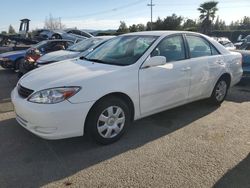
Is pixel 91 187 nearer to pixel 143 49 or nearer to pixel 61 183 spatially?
pixel 61 183

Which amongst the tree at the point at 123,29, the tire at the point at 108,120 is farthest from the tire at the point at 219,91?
the tree at the point at 123,29

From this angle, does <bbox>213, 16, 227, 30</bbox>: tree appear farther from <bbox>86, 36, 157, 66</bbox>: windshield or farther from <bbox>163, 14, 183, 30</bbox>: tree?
<bbox>86, 36, 157, 66</bbox>: windshield

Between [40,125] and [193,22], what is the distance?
173 feet

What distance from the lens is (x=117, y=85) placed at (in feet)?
12.6

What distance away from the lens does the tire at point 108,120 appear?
372 centimetres

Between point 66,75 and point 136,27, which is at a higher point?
point 136,27

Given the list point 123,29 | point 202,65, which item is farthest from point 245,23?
point 202,65

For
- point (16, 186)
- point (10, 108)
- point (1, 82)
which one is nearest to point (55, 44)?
point (1, 82)

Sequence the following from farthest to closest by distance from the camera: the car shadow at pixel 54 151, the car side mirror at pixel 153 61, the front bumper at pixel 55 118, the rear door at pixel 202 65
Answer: the rear door at pixel 202 65, the car side mirror at pixel 153 61, the front bumper at pixel 55 118, the car shadow at pixel 54 151

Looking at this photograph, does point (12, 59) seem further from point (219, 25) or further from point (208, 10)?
point (219, 25)

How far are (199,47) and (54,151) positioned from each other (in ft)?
10.6

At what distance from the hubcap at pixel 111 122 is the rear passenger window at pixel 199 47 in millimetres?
1879

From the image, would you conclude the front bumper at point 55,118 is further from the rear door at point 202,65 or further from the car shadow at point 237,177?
the rear door at point 202,65

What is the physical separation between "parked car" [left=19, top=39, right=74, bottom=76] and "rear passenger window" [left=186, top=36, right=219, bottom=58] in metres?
4.95
